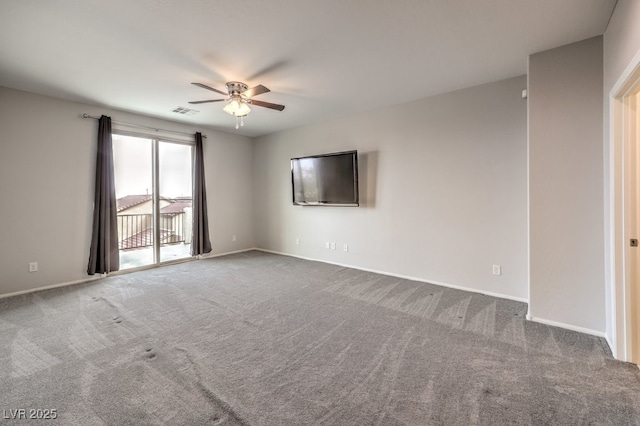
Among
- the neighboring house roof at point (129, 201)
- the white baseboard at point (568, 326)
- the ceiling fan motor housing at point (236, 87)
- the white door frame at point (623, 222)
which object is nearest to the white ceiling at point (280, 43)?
the ceiling fan motor housing at point (236, 87)

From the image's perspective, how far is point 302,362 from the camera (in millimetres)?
2080

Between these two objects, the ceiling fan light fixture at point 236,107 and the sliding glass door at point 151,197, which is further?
the sliding glass door at point 151,197

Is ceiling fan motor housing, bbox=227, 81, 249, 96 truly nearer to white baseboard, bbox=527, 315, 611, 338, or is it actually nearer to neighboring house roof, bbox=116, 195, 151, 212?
neighboring house roof, bbox=116, 195, 151, 212

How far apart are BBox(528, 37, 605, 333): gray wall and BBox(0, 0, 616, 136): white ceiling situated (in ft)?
0.90

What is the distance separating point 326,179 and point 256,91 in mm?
2113

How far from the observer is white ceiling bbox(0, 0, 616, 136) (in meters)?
2.05

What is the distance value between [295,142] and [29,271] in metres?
4.50

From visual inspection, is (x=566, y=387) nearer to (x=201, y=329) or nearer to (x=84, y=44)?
(x=201, y=329)

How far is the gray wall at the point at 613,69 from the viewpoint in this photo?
69.1 inches

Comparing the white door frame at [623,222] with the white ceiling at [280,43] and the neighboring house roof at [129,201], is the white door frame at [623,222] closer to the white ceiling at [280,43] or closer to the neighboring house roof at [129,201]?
the white ceiling at [280,43]

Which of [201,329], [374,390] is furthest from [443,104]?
[201,329]

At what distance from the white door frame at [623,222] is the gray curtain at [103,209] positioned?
5.90 m

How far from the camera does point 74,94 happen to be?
3.69 meters

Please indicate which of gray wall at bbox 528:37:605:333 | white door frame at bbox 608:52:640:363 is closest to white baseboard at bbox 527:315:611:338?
gray wall at bbox 528:37:605:333
